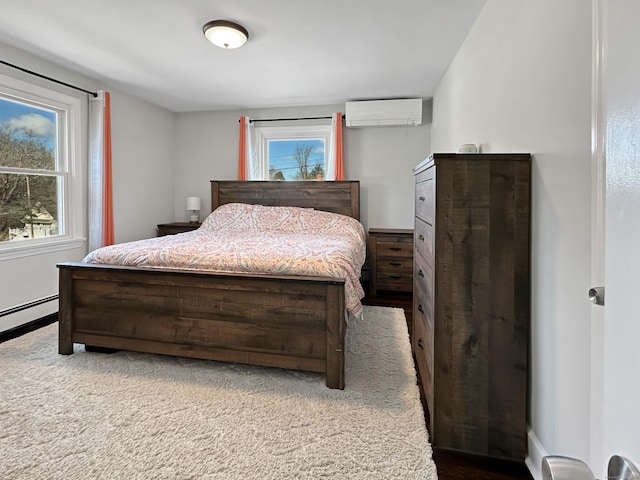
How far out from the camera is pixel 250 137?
457 centimetres

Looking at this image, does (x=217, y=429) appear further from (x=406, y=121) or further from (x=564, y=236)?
(x=406, y=121)

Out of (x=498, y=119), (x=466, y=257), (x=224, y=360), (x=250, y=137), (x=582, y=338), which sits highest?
(x=250, y=137)

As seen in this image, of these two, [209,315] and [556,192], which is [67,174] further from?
[556,192]

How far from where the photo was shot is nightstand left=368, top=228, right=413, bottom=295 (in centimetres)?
386

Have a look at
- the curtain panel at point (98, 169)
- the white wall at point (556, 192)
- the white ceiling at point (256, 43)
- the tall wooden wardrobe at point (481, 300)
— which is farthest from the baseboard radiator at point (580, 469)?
the curtain panel at point (98, 169)

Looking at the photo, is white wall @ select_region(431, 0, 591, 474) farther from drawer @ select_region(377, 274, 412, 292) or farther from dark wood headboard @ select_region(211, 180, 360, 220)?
dark wood headboard @ select_region(211, 180, 360, 220)

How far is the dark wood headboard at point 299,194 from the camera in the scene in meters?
4.20

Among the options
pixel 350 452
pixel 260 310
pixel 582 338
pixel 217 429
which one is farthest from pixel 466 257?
pixel 217 429

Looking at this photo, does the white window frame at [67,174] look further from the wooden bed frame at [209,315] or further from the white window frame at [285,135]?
the white window frame at [285,135]

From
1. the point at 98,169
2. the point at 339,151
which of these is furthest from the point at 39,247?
the point at 339,151

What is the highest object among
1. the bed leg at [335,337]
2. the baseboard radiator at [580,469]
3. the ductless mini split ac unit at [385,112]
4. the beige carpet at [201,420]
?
the ductless mini split ac unit at [385,112]

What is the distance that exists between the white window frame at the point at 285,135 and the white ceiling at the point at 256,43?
1.92 feet

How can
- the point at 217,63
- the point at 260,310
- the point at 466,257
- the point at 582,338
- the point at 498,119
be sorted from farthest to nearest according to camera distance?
the point at 217,63 < the point at 260,310 < the point at 498,119 < the point at 466,257 < the point at 582,338

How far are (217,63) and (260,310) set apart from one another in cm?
236
